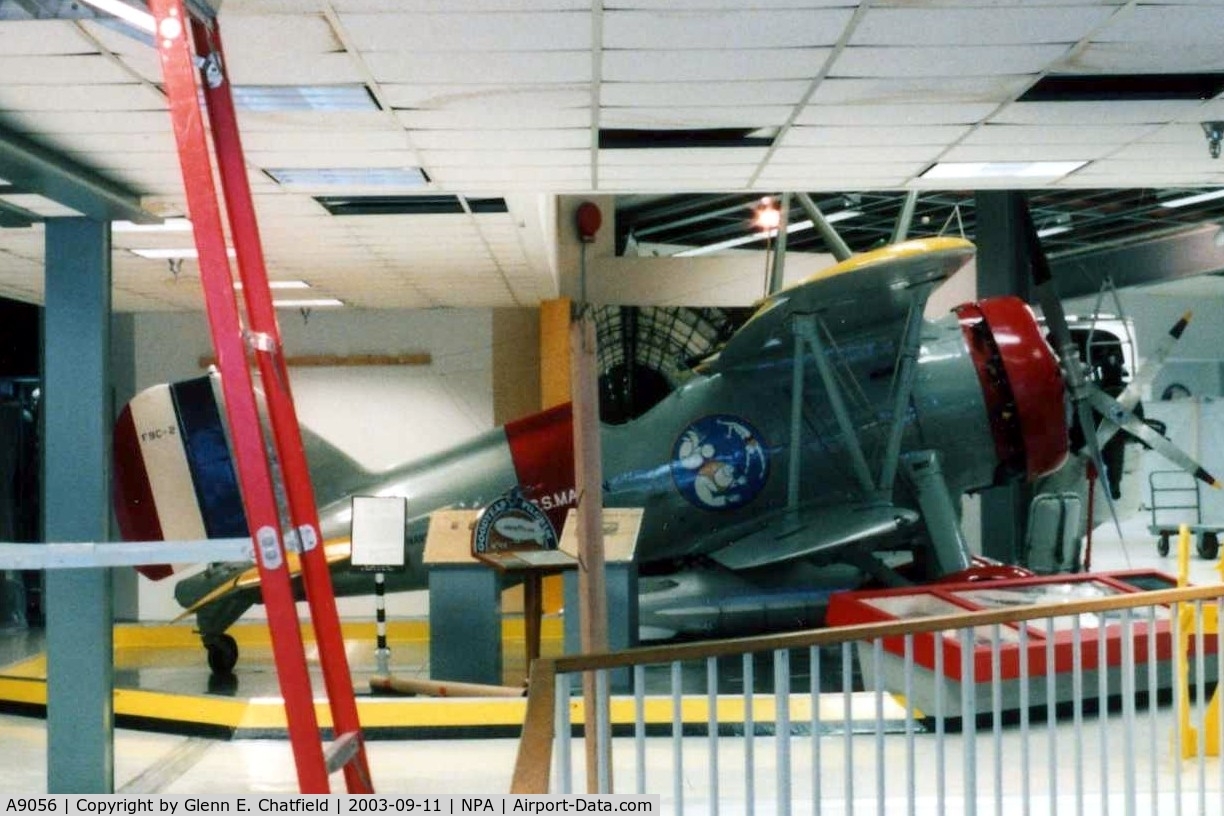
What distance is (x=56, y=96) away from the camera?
3945mm

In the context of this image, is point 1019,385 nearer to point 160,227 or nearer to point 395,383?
point 395,383

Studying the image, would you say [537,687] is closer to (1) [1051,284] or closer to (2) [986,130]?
(2) [986,130]

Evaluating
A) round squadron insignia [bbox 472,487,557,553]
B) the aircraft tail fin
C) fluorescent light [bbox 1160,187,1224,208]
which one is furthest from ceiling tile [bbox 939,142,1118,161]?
fluorescent light [bbox 1160,187,1224,208]

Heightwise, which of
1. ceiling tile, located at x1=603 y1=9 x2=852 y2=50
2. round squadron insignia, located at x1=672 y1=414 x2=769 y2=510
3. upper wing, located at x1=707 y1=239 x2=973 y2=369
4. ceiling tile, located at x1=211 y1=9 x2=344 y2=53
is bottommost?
round squadron insignia, located at x1=672 y1=414 x2=769 y2=510

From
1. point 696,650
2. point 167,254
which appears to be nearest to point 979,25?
point 696,650

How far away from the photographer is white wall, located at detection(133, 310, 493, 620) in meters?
11.1

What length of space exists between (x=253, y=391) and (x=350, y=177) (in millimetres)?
3371

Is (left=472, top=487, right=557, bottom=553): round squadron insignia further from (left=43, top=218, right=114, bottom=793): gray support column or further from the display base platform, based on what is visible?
(left=43, top=218, right=114, bottom=793): gray support column

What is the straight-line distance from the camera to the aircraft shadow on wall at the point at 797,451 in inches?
321

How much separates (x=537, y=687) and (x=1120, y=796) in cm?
302

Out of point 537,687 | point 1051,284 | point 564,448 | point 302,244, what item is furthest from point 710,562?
point 537,687

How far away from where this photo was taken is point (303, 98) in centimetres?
412

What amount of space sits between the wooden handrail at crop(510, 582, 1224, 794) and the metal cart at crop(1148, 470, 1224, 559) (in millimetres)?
13080

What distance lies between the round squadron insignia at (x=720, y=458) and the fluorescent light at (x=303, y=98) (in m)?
4.95
